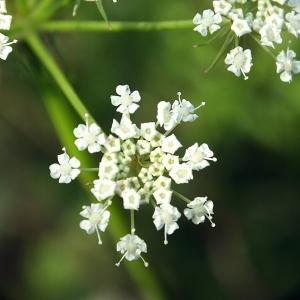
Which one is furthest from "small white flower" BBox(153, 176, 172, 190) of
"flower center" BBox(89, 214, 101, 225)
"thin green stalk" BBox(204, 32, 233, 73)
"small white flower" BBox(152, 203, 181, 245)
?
"thin green stalk" BBox(204, 32, 233, 73)

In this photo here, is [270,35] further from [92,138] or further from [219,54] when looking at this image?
[92,138]

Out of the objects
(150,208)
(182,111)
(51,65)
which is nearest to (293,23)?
(182,111)

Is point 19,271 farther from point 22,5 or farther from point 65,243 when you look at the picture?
point 22,5

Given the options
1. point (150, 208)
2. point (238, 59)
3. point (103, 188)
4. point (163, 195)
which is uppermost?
point (150, 208)

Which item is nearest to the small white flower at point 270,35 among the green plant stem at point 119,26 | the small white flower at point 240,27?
the small white flower at point 240,27

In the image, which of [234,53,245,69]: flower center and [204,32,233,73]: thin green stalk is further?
[234,53,245,69]: flower center

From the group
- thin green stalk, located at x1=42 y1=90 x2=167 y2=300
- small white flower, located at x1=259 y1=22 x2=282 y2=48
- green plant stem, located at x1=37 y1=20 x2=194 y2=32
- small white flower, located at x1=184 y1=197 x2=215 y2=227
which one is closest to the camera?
small white flower, located at x1=184 y1=197 x2=215 y2=227

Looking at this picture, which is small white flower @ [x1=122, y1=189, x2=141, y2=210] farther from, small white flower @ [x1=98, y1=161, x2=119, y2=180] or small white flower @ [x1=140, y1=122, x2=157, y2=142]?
small white flower @ [x1=140, y1=122, x2=157, y2=142]

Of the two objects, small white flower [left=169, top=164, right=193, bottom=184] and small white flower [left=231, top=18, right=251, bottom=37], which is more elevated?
small white flower [left=231, top=18, right=251, bottom=37]
